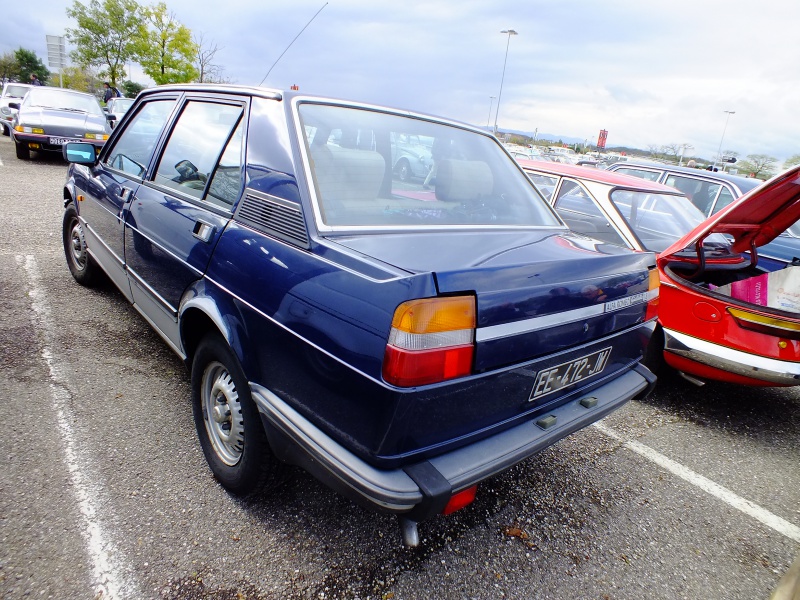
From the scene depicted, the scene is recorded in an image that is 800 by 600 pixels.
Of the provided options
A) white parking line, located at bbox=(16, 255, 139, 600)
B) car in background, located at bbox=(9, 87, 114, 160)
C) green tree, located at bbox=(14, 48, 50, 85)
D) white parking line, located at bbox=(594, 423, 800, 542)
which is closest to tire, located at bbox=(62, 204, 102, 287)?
white parking line, located at bbox=(16, 255, 139, 600)

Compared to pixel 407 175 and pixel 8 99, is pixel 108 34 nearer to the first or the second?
pixel 8 99

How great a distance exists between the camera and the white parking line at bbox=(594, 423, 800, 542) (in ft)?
8.27

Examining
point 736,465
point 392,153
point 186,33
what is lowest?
point 736,465

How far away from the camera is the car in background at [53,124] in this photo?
10992 millimetres

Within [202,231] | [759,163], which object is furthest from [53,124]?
[759,163]

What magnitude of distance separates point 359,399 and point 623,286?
49.1 inches

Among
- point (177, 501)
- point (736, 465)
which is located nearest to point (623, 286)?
point (736, 465)

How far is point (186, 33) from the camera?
96.2ft

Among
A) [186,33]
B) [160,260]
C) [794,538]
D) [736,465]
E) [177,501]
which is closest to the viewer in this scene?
[177,501]

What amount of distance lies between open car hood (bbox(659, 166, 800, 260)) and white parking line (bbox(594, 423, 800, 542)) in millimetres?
1335

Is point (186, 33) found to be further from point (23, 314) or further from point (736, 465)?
point (736, 465)

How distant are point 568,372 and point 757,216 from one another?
2679 millimetres

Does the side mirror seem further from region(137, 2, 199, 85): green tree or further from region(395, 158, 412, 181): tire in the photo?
region(137, 2, 199, 85): green tree

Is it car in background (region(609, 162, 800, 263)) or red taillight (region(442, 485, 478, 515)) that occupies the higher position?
car in background (region(609, 162, 800, 263))
